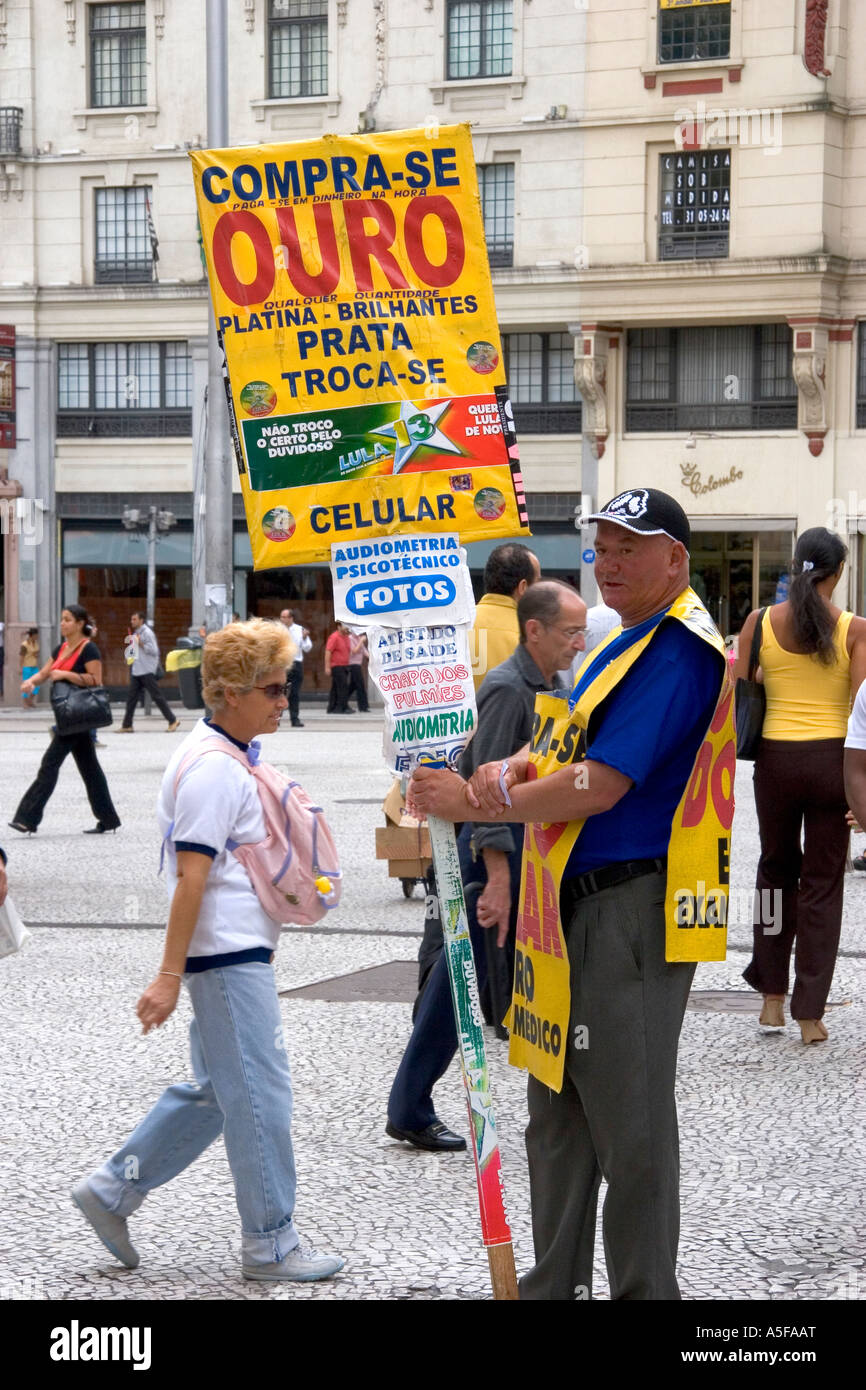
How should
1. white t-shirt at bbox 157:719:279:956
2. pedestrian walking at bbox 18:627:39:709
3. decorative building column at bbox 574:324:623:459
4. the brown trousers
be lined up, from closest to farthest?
white t-shirt at bbox 157:719:279:956 → the brown trousers → decorative building column at bbox 574:324:623:459 → pedestrian walking at bbox 18:627:39:709

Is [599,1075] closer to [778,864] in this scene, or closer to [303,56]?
[778,864]

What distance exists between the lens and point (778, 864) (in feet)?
24.6

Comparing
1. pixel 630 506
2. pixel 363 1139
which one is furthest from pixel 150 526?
pixel 630 506

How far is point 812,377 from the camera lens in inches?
1243

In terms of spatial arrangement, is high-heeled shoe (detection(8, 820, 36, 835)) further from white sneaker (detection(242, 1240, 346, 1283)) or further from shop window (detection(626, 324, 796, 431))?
shop window (detection(626, 324, 796, 431))

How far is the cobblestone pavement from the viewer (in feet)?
15.5

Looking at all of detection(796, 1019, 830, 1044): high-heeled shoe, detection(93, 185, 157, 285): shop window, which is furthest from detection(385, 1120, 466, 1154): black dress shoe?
detection(93, 185, 157, 285): shop window

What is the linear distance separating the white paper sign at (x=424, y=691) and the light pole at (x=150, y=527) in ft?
93.0

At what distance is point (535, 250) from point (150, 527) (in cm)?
872

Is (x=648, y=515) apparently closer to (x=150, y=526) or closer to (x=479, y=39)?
(x=150, y=526)

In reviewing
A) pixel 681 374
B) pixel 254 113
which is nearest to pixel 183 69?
pixel 254 113

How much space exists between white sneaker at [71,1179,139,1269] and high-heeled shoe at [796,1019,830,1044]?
335 cm

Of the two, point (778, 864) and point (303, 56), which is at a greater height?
point (303, 56)
